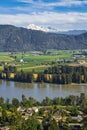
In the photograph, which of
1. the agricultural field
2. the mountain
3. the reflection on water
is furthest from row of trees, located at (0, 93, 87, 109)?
the mountain

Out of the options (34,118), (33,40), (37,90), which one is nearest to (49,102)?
(34,118)

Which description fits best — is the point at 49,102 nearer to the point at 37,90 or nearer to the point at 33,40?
the point at 37,90

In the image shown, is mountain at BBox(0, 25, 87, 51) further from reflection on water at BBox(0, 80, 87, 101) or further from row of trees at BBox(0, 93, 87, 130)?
row of trees at BBox(0, 93, 87, 130)

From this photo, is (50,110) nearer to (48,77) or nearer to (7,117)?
(7,117)

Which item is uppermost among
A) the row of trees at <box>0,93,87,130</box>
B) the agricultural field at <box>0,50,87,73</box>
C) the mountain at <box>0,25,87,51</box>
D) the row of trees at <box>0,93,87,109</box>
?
the mountain at <box>0,25,87,51</box>

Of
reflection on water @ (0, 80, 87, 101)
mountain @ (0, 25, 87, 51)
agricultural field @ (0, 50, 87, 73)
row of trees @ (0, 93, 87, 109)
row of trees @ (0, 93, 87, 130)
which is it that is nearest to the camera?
row of trees @ (0, 93, 87, 130)

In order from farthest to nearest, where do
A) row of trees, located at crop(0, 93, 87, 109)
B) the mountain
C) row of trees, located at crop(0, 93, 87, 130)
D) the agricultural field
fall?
the mountain
the agricultural field
row of trees, located at crop(0, 93, 87, 109)
row of trees, located at crop(0, 93, 87, 130)

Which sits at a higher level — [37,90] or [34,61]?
[34,61]

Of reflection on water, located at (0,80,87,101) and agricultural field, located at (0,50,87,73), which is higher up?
agricultural field, located at (0,50,87,73)
